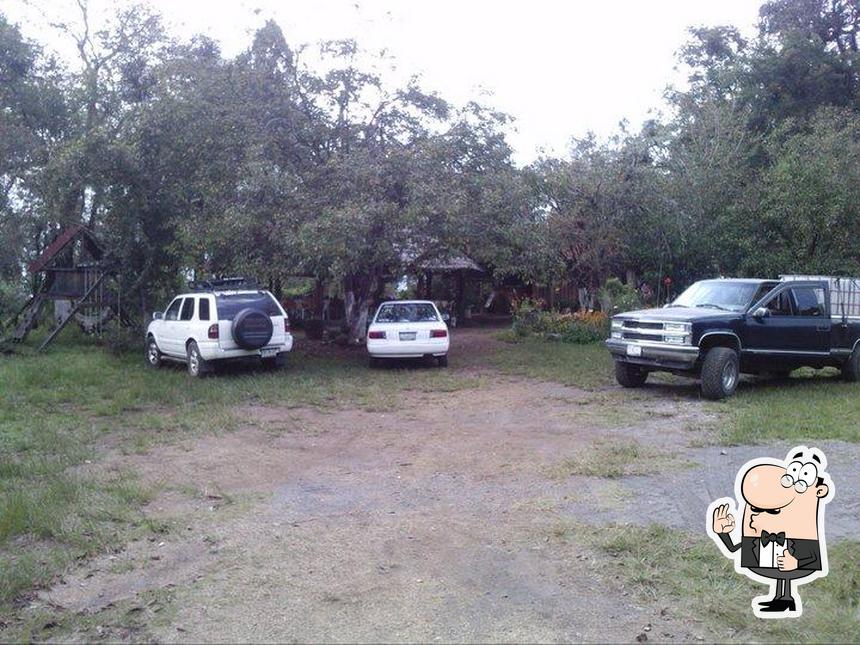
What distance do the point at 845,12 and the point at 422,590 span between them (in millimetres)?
32931

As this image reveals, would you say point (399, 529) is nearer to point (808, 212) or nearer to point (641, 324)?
point (641, 324)

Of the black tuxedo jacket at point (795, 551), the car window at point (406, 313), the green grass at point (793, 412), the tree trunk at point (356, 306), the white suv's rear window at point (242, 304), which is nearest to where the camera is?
the black tuxedo jacket at point (795, 551)

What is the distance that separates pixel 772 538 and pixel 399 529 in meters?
3.06

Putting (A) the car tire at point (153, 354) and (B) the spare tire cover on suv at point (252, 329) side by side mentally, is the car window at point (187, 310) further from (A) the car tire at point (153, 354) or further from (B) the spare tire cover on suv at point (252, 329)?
(A) the car tire at point (153, 354)

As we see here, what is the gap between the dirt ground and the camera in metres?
4.46

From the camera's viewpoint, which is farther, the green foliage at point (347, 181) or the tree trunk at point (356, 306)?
the tree trunk at point (356, 306)

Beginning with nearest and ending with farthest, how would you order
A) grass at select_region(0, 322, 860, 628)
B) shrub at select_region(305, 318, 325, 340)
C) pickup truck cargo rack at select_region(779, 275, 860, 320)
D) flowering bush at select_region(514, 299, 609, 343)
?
1. grass at select_region(0, 322, 860, 628)
2. pickup truck cargo rack at select_region(779, 275, 860, 320)
3. flowering bush at select_region(514, 299, 609, 343)
4. shrub at select_region(305, 318, 325, 340)

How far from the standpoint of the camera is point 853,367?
14.3 metres

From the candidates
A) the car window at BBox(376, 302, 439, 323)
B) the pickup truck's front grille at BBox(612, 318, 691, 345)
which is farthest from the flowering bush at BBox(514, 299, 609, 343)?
the pickup truck's front grille at BBox(612, 318, 691, 345)

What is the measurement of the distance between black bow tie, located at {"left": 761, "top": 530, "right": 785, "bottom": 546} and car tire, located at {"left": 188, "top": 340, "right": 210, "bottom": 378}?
12.7 meters

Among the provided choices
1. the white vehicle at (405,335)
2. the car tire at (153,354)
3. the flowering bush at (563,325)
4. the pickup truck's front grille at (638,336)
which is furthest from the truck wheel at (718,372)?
the car tire at (153,354)

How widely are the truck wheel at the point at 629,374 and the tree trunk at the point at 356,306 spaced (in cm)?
837

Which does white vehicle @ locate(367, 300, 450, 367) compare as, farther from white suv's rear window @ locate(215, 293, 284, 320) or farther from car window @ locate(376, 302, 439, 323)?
white suv's rear window @ locate(215, 293, 284, 320)

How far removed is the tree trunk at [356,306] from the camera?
67.4 ft
